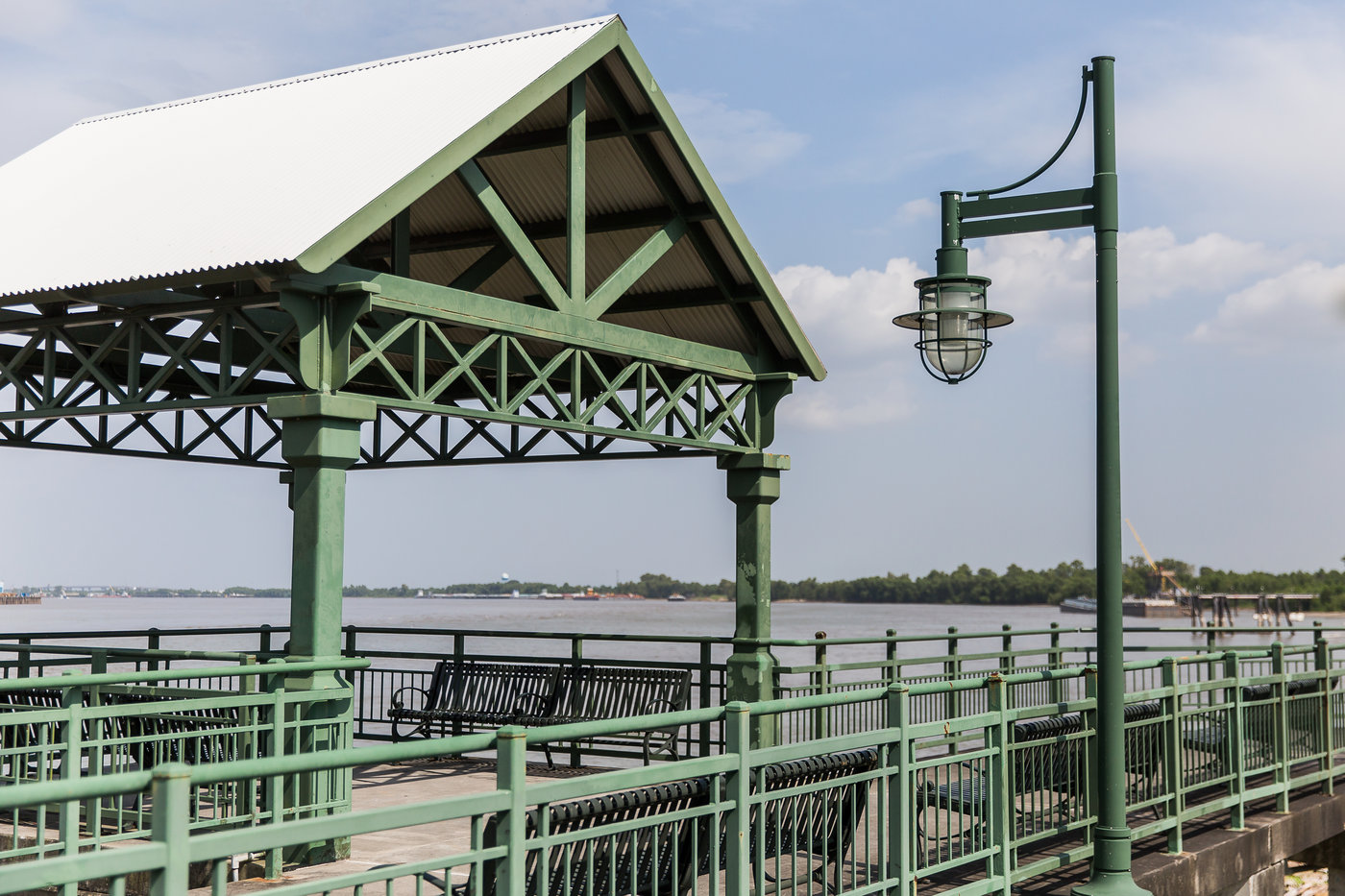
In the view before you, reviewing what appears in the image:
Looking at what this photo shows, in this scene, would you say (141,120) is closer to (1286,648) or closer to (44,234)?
Result: (44,234)

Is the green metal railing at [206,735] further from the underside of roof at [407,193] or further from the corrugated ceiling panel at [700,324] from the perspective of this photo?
the corrugated ceiling panel at [700,324]

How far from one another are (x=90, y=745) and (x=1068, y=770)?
254 inches

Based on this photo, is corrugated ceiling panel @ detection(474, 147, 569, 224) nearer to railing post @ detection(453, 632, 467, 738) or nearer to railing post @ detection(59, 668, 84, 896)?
railing post @ detection(453, 632, 467, 738)

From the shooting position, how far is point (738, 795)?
618 centimetres

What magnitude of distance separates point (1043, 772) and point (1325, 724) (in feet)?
19.0

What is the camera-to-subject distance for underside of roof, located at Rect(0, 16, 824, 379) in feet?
32.6

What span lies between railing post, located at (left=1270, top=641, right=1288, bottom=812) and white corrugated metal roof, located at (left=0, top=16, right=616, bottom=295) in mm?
8240

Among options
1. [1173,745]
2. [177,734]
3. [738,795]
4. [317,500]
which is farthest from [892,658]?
[738,795]

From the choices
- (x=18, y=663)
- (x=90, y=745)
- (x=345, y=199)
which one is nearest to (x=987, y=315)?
(x=345, y=199)

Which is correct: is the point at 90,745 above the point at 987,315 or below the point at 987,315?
below

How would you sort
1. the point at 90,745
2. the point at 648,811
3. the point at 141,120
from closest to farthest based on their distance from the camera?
the point at 648,811
the point at 90,745
the point at 141,120

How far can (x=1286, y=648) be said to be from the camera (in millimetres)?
12617

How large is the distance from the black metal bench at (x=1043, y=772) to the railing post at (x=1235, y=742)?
5.25ft

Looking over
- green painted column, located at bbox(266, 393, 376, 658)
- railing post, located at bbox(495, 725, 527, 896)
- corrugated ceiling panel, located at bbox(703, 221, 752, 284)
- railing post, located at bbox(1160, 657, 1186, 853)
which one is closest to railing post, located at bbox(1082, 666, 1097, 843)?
railing post, located at bbox(1160, 657, 1186, 853)
